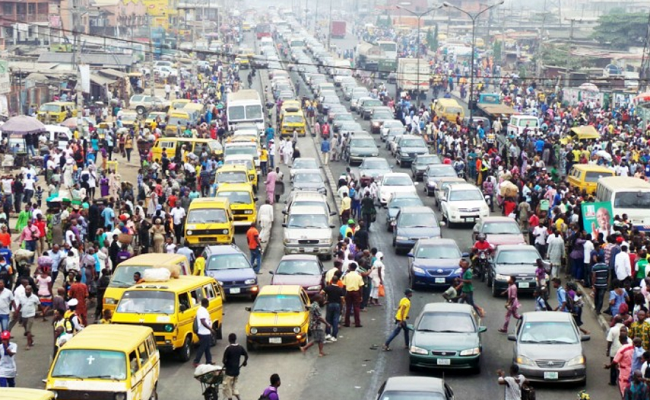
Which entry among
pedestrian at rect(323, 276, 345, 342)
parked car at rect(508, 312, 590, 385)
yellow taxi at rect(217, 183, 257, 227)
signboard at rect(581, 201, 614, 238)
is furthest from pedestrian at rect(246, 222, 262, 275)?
parked car at rect(508, 312, 590, 385)

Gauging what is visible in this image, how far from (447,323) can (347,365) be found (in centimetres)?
212

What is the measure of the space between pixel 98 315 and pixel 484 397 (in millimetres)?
9641

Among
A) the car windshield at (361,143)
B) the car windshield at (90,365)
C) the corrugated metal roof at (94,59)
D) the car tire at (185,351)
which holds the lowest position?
the car tire at (185,351)

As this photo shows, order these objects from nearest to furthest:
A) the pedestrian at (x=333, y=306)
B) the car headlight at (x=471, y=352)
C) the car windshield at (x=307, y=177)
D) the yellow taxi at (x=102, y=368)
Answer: the yellow taxi at (x=102, y=368), the car headlight at (x=471, y=352), the pedestrian at (x=333, y=306), the car windshield at (x=307, y=177)

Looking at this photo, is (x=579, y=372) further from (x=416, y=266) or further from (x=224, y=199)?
(x=224, y=199)

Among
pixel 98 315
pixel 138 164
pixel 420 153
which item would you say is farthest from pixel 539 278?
pixel 138 164

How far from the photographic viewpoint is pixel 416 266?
31344mm

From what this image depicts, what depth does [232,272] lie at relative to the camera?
99.6 feet

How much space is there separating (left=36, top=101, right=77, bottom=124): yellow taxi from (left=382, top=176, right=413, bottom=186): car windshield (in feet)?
87.0

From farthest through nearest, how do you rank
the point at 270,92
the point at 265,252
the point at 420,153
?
the point at 270,92
the point at 420,153
the point at 265,252

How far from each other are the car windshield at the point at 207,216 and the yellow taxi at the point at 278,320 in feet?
32.8

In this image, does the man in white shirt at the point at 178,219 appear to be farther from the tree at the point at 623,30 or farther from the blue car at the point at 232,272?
the tree at the point at 623,30

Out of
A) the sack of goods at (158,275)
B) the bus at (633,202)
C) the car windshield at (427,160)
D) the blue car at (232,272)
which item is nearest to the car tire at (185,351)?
the sack of goods at (158,275)

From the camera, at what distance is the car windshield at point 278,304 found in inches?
1014
